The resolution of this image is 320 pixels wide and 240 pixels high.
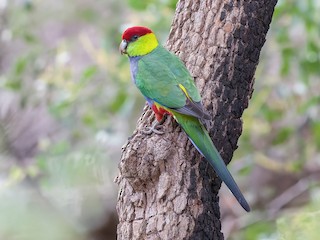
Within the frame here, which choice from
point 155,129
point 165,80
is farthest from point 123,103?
point 155,129

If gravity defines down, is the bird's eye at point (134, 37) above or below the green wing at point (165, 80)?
above

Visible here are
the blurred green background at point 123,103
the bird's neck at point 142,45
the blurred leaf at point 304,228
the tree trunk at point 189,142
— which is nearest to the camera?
the blurred leaf at point 304,228

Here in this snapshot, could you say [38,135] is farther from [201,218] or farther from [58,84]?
[201,218]

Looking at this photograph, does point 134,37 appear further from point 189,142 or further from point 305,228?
point 305,228

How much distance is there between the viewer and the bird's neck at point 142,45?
1.59 meters

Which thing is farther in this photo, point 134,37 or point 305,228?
point 134,37

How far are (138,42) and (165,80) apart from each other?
0.25m

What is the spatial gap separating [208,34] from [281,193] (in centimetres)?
284

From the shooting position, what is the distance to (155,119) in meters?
1.32

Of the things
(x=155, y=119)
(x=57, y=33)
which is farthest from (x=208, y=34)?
(x=57, y=33)

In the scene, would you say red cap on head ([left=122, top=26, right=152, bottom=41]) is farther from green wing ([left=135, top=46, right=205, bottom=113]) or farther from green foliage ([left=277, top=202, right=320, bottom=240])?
green foliage ([left=277, top=202, right=320, bottom=240])

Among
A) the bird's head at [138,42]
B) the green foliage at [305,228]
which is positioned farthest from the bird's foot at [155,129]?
the green foliage at [305,228]

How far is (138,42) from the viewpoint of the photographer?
1645mm

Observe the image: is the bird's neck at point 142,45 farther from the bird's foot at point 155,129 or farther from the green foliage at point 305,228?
the green foliage at point 305,228
